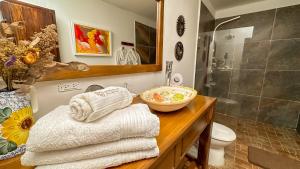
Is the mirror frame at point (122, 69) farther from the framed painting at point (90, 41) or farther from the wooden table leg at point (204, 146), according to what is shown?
the wooden table leg at point (204, 146)

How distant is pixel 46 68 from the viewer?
1.62 feet

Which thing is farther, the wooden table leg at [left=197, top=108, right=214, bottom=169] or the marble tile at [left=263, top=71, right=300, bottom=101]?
the marble tile at [left=263, top=71, right=300, bottom=101]

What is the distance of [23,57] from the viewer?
16.7 inches

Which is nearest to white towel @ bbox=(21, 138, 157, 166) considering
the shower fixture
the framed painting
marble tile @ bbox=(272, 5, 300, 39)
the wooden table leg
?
the framed painting

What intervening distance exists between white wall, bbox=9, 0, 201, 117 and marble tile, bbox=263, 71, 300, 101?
4.61ft

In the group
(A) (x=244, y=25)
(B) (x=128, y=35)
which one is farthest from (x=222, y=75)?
(B) (x=128, y=35)

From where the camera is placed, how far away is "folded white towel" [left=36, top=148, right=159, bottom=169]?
358 mm

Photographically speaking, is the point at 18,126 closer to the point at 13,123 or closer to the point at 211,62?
the point at 13,123

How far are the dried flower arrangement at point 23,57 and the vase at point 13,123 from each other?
0.05 metres

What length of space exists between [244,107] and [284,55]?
104 cm

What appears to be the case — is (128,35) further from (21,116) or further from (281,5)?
(281,5)

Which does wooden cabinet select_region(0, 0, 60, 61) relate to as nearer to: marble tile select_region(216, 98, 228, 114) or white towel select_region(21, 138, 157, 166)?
white towel select_region(21, 138, 157, 166)

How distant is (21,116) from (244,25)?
310 cm

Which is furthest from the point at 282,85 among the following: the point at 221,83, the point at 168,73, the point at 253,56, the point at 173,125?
the point at 173,125
